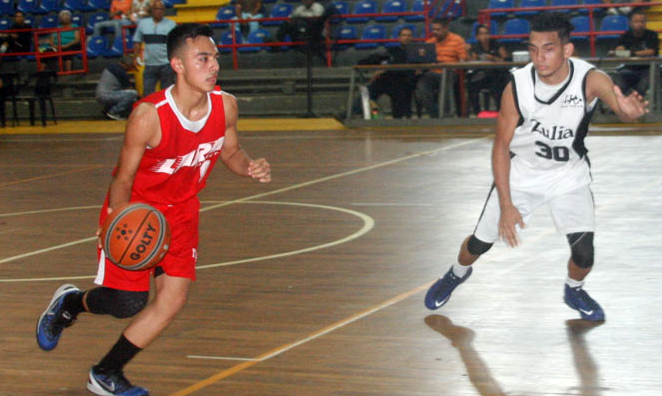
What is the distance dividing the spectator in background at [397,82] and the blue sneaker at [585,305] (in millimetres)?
12232

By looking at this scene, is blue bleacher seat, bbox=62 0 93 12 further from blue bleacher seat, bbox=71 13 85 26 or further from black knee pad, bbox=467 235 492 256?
black knee pad, bbox=467 235 492 256

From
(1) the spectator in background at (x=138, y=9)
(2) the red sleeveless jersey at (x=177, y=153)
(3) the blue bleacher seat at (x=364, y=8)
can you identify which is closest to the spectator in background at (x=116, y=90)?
(1) the spectator in background at (x=138, y=9)

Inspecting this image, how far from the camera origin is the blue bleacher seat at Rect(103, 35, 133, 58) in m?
23.8

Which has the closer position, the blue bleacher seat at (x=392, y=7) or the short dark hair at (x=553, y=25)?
the short dark hair at (x=553, y=25)

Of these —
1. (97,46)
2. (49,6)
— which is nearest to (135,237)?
(97,46)

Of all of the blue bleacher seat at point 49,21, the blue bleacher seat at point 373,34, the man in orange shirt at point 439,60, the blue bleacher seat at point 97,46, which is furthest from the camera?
the blue bleacher seat at point 49,21

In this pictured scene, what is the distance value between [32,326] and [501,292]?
2.72m

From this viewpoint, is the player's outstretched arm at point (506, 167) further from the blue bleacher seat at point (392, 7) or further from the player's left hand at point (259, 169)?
the blue bleacher seat at point (392, 7)

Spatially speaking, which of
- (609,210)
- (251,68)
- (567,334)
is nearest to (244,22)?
(251,68)

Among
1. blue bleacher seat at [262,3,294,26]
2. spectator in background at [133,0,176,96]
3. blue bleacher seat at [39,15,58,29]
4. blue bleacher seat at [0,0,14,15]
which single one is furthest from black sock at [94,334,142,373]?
blue bleacher seat at [0,0,14,15]

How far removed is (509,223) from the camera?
210 inches

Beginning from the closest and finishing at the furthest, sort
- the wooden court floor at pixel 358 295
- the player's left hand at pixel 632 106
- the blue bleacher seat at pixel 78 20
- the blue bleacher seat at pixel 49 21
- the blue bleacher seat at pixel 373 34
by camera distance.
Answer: the wooden court floor at pixel 358 295 < the player's left hand at pixel 632 106 < the blue bleacher seat at pixel 373 34 < the blue bleacher seat at pixel 78 20 < the blue bleacher seat at pixel 49 21

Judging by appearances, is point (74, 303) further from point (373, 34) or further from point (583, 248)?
point (373, 34)

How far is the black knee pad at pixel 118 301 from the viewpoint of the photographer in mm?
4578
